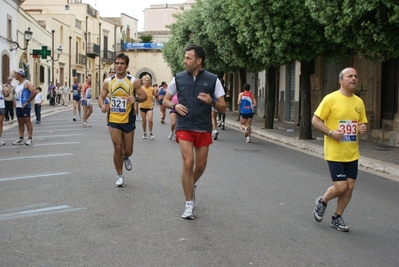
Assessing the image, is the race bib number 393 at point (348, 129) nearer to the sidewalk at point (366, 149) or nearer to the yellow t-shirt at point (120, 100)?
the yellow t-shirt at point (120, 100)

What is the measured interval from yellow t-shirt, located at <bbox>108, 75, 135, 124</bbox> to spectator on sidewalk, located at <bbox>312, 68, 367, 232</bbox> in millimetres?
3376

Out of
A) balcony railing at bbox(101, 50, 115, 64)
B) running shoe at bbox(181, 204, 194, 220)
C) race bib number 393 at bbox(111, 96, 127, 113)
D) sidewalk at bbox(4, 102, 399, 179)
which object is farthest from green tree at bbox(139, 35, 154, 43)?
running shoe at bbox(181, 204, 194, 220)

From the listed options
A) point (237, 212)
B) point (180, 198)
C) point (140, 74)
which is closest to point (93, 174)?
point (180, 198)

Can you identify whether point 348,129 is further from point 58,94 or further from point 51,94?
point 58,94

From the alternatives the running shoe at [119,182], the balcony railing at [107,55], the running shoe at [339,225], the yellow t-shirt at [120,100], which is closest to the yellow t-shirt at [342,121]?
the running shoe at [339,225]

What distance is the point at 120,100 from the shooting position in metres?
9.41

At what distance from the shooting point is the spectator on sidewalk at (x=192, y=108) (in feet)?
23.7

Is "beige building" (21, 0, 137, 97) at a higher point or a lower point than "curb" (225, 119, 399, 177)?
higher

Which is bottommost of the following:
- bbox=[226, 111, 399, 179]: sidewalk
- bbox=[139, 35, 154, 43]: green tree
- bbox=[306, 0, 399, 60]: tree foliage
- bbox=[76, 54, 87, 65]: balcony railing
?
bbox=[226, 111, 399, 179]: sidewalk

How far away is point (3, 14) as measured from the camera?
34.1m

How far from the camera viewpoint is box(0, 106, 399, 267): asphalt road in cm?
565

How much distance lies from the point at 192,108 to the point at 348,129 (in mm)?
1768

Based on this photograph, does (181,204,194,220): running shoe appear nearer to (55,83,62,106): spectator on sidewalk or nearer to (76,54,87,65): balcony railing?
(55,83,62,106): spectator on sidewalk

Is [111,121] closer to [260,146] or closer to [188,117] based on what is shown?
[188,117]
